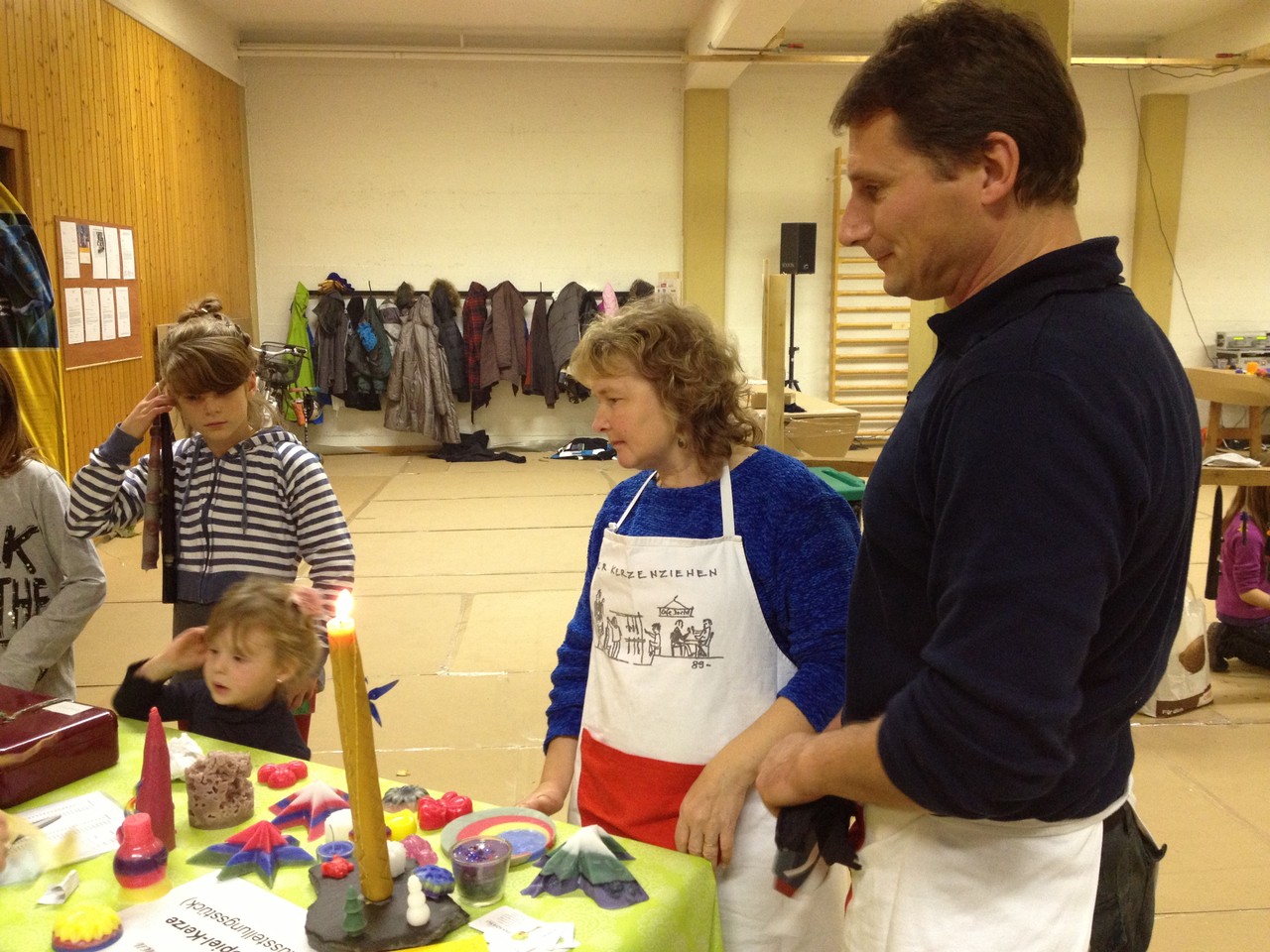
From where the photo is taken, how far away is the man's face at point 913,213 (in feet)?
3.17

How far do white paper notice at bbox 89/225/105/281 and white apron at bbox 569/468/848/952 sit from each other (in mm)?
6183

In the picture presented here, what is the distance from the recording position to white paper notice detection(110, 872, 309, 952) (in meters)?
1.05

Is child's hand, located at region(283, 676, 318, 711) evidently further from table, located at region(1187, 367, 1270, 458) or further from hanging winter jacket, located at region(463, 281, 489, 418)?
hanging winter jacket, located at region(463, 281, 489, 418)

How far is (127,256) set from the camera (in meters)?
7.04

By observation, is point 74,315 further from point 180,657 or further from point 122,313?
point 180,657

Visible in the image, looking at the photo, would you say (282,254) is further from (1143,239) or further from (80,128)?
(1143,239)

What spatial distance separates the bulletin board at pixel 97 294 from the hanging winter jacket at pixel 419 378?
2529mm

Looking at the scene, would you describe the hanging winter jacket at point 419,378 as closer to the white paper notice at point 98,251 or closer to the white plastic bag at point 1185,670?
the white paper notice at point 98,251

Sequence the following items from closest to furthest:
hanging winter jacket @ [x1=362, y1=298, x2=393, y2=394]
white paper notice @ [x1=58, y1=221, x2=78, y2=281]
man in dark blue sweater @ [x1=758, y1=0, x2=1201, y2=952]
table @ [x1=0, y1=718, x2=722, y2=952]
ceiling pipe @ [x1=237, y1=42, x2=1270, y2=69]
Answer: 1. man in dark blue sweater @ [x1=758, y1=0, x2=1201, y2=952]
2. table @ [x1=0, y1=718, x2=722, y2=952]
3. white paper notice @ [x1=58, y1=221, x2=78, y2=281]
4. ceiling pipe @ [x1=237, y1=42, x2=1270, y2=69]
5. hanging winter jacket @ [x1=362, y1=298, x2=393, y2=394]

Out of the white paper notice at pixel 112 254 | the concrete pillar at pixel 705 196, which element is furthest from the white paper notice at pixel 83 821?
the concrete pillar at pixel 705 196

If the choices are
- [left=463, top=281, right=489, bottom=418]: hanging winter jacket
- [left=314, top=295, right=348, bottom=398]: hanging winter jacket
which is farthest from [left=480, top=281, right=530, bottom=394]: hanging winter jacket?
[left=314, top=295, right=348, bottom=398]: hanging winter jacket

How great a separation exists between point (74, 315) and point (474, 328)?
3858mm

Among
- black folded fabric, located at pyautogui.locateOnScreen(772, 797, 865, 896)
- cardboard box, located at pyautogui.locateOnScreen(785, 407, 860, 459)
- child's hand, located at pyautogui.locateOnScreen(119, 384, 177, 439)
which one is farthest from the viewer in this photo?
cardboard box, located at pyautogui.locateOnScreen(785, 407, 860, 459)

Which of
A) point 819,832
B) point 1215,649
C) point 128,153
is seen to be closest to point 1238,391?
point 1215,649
